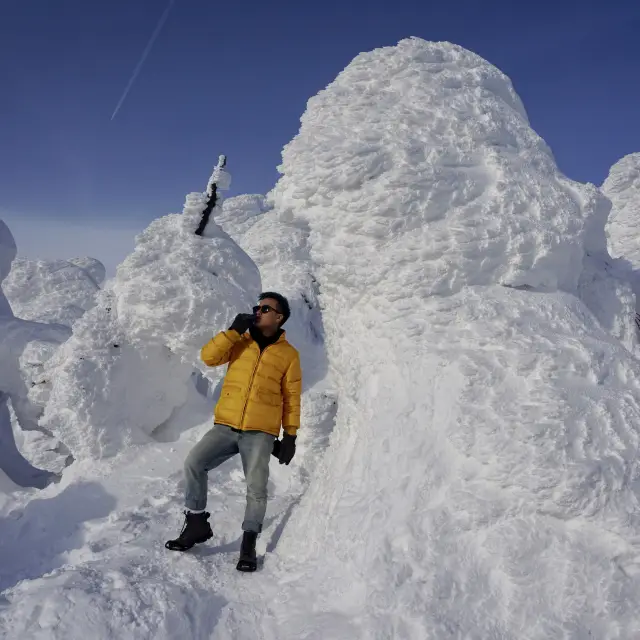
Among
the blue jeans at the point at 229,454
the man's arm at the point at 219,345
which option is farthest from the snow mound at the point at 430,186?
the blue jeans at the point at 229,454

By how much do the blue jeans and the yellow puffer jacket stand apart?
0.08 metres

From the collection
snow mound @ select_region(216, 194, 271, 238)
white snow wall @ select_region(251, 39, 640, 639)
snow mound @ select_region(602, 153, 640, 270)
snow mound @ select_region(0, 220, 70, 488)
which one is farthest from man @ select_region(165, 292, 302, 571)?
snow mound @ select_region(216, 194, 271, 238)

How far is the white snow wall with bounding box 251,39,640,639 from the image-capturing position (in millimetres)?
2605

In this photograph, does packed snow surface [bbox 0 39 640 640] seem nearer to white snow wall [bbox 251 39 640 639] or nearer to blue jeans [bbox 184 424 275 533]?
white snow wall [bbox 251 39 640 639]

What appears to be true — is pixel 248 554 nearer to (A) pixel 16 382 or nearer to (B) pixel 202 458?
(B) pixel 202 458

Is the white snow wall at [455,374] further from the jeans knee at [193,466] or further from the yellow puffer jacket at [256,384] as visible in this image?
the jeans knee at [193,466]

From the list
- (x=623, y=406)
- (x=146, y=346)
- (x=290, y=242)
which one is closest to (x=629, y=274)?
(x=623, y=406)

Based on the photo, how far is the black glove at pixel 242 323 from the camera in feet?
11.5

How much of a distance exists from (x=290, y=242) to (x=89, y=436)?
42.0 feet

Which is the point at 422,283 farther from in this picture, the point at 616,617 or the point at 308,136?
the point at 616,617

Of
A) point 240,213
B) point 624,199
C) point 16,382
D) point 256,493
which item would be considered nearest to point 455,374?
point 256,493

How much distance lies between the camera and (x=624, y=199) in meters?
12.6

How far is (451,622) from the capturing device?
250cm

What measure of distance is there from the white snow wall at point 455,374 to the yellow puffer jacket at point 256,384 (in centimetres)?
47
